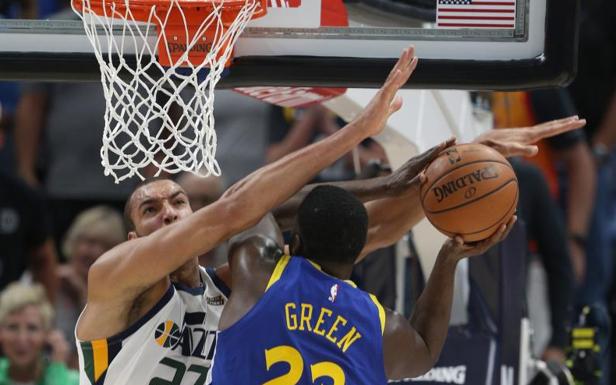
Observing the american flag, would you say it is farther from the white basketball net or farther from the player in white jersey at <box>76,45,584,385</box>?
the white basketball net

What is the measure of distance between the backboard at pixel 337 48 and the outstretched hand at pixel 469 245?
18.5 inches

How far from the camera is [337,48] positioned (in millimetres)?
3938

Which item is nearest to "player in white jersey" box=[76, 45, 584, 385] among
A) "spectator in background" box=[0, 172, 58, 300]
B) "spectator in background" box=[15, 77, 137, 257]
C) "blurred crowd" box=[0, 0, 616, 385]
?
"blurred crowd" box=[0, 0, 616, 385]

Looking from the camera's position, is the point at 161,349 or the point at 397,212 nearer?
the point at 161,349

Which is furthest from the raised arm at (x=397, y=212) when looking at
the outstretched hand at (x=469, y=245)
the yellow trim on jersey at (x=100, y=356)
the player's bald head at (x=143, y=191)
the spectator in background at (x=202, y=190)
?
the spectator in background at (x=202, y=190)

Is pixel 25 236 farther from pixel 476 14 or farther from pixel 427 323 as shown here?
pixel 476 14

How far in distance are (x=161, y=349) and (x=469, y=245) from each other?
101cm

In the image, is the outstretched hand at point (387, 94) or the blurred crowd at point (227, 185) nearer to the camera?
the outstretched hand at point (387, 94)

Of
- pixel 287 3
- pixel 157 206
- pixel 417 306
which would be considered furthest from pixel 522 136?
pixel 157 206

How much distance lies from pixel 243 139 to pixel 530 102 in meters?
2.32

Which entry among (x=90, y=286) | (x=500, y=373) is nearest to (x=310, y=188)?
(x=90, y=286)

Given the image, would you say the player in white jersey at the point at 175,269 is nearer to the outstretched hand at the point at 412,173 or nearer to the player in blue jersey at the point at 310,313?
the outstretched hand at the point at 412,173

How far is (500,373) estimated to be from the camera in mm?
5355

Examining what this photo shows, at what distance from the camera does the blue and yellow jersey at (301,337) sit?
12.8 feet
